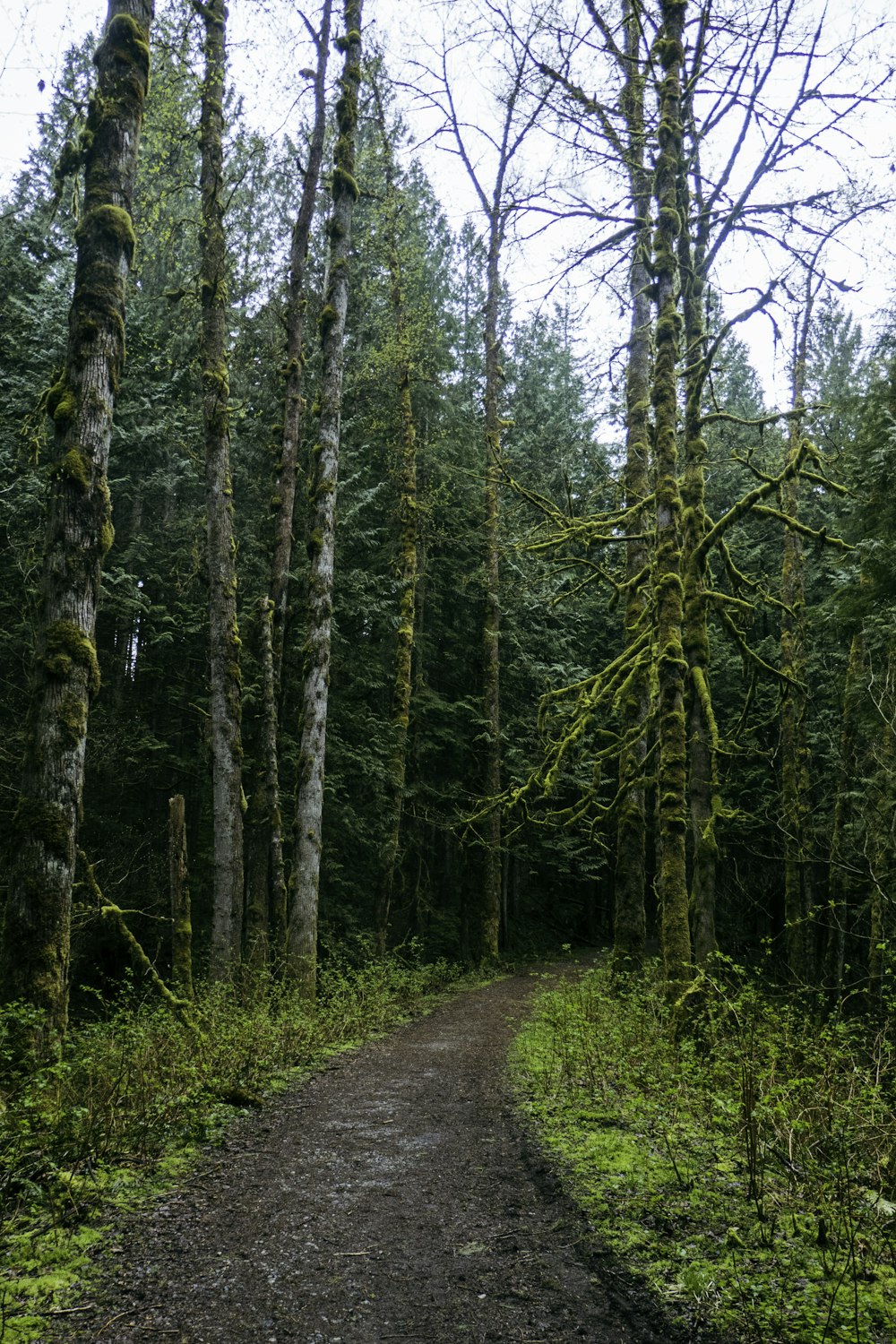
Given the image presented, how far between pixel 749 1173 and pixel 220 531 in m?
10.3

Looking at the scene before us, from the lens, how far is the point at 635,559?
1375 cm

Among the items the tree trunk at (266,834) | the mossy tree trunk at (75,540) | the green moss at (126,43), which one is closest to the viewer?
the mossy tree trunk at (75,540)

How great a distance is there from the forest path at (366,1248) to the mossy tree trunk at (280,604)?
7027 millimetres

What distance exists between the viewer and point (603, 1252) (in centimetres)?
385

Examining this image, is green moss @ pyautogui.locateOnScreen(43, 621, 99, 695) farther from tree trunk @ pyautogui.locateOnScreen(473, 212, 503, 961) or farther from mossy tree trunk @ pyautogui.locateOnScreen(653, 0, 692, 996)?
tree trunk @ pyautogui.locateOnScreen(473, 212, 503, 961)

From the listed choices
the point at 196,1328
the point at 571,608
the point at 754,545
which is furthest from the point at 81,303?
the point at 754,545

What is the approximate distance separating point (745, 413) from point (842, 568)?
876 inches

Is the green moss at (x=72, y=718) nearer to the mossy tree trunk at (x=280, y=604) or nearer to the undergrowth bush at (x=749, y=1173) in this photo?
the undergrowth bush at (x=749, y=1173)

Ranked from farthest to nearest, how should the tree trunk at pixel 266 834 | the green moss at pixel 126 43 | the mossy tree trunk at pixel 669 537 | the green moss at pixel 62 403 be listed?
1. the tree trunk at pixel 266 834
2. the mossy tree trunk at pixel 669 537
3. the green moss at pixel 126 43
4. the green moss at pixel 62 403

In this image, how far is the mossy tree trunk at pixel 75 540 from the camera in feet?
19.0

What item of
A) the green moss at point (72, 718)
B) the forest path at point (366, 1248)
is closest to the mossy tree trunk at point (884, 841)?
the forest path at point (366, 1248)

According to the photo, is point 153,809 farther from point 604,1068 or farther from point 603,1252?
point 603,1252

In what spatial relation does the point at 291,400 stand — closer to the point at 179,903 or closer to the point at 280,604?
the point at 280,604

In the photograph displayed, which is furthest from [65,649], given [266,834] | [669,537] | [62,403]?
[266,834]
